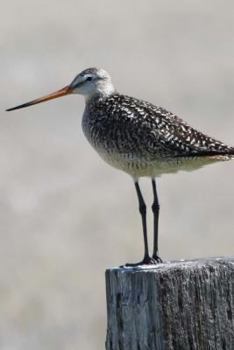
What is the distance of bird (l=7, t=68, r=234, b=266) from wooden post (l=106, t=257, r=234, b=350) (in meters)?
2.56

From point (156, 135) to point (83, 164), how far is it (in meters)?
11.8

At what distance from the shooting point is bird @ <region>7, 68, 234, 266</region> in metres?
10.6

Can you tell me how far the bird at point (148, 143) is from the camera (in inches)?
416

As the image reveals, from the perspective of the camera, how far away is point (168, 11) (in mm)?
34375

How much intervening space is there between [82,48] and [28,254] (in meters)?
14.3

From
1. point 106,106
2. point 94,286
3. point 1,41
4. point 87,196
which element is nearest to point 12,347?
point 94,286

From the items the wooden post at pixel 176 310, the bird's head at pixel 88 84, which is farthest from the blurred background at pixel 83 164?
the wooden post at pixel 176 310

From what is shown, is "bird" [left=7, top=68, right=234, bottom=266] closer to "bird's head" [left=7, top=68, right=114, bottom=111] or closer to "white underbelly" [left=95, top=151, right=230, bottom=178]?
"white underbelly" [left=95, top=151, right=230, bottom=178]

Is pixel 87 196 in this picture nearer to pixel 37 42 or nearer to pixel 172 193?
pixel 172 193

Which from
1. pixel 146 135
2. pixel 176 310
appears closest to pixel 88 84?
pixel 146 135

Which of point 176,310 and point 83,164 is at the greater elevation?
point 83,164

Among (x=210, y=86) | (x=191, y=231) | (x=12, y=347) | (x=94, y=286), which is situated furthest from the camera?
(x=210, y=86)

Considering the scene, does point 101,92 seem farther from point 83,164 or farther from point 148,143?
point 83,164

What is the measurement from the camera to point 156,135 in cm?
1071
